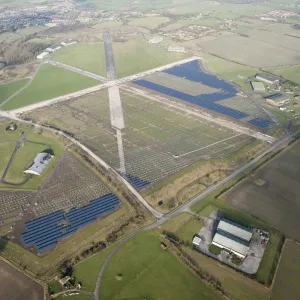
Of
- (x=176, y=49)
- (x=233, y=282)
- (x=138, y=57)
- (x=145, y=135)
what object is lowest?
(x=233, y=282)

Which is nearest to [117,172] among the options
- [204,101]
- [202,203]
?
[202,203]

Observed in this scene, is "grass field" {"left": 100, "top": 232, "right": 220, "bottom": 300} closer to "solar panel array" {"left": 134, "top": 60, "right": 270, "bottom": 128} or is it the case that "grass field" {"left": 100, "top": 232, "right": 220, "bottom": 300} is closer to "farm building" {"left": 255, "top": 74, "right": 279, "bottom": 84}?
"solar panel array" {"left": 134, "top": 60, "right": 270, "bottom": 128}

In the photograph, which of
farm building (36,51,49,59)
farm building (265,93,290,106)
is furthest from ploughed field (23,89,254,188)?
farm building (36,51,49,59)

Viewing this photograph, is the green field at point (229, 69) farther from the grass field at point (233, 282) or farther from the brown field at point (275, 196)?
the grass field at point (233, 282)

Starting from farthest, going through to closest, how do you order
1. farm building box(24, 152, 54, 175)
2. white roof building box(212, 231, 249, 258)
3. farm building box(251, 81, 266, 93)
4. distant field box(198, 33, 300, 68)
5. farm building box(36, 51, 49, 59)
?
farm building box(36, 51, 49, 59)
distant field box(198, 33, 300, 68)
farm building box(251, 81, 266, 93)
farm building box(24, 152, 54, 175)
white roof building box(212, 231, 249, 258)

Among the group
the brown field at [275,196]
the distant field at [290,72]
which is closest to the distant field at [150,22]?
the distant field at [290,72]

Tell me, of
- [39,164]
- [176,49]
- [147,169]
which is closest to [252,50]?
[176,49]

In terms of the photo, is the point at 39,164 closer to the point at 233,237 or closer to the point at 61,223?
the point at 61,223
